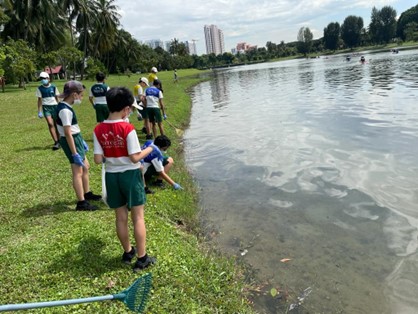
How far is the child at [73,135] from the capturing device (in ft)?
17.9

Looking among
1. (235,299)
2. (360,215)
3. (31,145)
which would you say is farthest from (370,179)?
(31,145)

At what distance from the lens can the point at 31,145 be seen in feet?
37.1

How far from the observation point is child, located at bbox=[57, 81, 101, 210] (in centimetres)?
547

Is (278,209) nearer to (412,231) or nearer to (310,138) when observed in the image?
(412,231)

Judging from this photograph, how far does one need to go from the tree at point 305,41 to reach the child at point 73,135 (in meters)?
155

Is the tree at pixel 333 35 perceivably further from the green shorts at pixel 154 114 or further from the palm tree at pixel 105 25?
the green shorts at pixel 154 114

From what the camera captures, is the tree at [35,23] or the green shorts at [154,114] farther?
the tree at [35,23]

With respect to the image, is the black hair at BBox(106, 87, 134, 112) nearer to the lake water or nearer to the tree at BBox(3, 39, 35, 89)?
the lake water

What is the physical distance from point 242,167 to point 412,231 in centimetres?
482

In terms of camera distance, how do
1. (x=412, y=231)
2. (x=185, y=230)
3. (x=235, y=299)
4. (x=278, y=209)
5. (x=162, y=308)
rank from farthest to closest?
(x=278, y=209) → (x=185, y=230) → (x=412, y=231) → (x=235, y=299) → (x=162, y=308)

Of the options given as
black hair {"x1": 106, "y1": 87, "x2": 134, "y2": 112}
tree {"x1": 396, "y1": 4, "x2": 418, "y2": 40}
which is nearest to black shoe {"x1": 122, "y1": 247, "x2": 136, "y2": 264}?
black hair {"x1": 106, "y1": 87, "x2": 134, "y2": 112}

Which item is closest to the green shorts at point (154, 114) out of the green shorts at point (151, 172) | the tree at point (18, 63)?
the green shorts at point (151, 172)

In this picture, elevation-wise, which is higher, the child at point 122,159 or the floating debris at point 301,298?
the child at point 122,159

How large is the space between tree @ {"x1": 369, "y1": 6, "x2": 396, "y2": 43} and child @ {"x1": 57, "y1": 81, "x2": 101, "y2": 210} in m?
149
